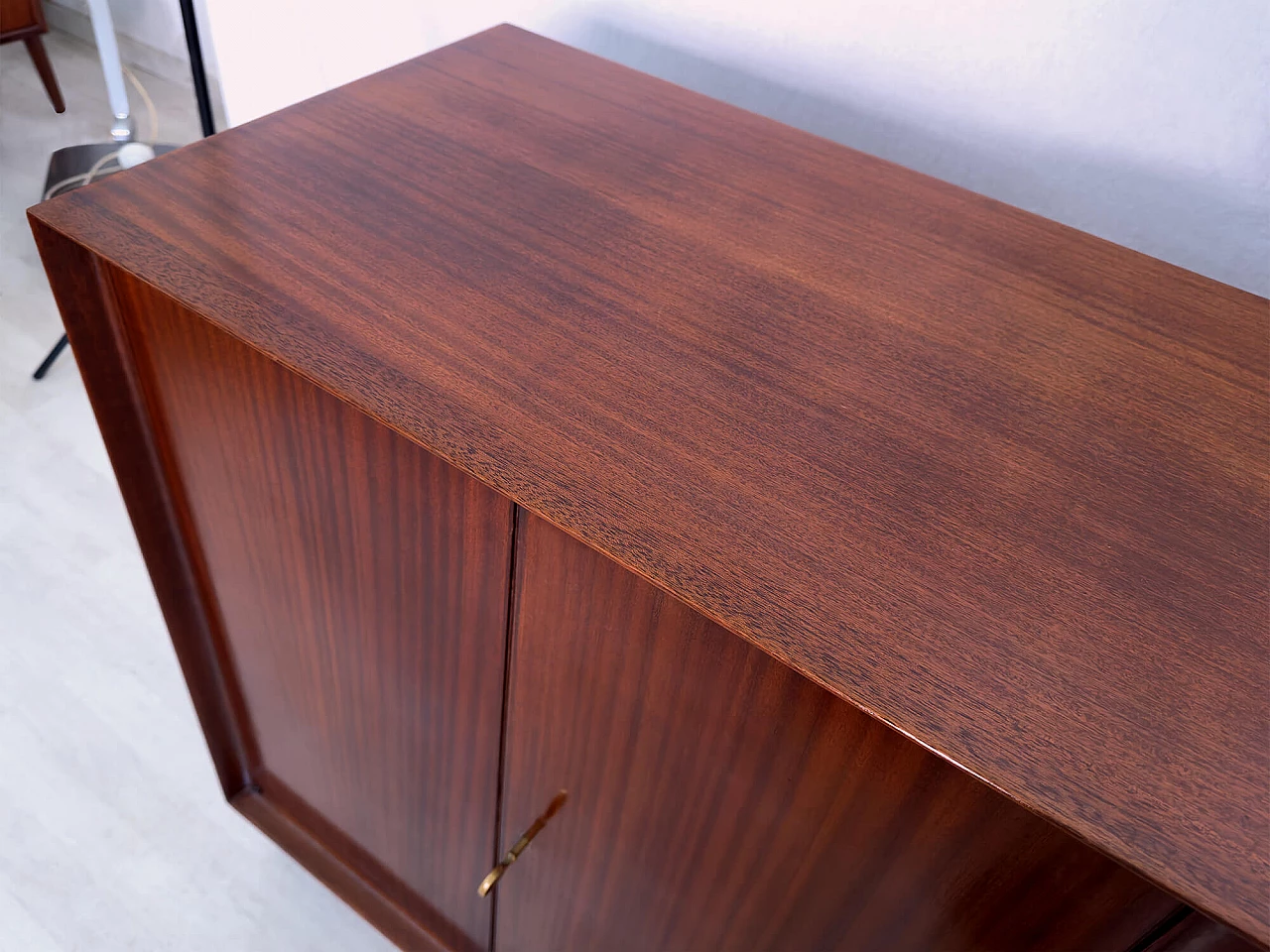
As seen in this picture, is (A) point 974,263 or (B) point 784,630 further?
(A) point 974,263

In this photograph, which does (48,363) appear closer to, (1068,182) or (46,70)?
(46,70)

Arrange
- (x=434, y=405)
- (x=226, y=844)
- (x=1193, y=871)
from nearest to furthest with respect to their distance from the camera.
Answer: (x=1193, y=871), (x=434, y=405), (x=226, y=844)

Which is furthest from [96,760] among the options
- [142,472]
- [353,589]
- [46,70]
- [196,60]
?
[46,70]

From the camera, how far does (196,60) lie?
45.4 inches

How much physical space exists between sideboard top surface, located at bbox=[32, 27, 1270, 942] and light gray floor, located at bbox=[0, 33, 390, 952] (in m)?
0.82

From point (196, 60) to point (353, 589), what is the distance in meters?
0.87

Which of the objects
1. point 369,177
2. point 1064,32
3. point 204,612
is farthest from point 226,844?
point 1064,32

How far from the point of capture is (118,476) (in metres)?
0.70

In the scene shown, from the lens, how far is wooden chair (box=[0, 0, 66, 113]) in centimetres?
Answer: 211

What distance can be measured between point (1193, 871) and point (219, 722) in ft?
2.94

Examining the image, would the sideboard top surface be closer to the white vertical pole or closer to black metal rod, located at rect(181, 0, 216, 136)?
black metal rod, located at rect(181, 0, 216, 136)

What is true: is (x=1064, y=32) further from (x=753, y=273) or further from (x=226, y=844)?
(x=226, y=844)

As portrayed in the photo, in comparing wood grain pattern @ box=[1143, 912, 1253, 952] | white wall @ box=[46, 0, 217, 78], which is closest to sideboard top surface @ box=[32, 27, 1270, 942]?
wood grain pattern @ box=[1143, 912, 1253, 952]

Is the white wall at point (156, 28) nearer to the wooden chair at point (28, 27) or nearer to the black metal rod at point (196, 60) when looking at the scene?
the wooden chair at point (28, 27)
